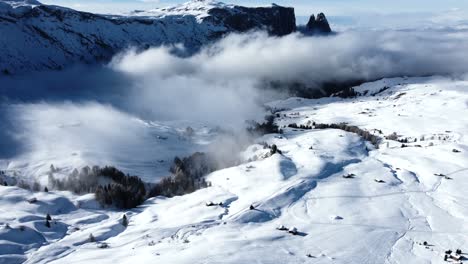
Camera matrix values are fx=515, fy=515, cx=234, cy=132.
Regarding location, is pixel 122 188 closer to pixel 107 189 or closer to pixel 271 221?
pixel 107 189

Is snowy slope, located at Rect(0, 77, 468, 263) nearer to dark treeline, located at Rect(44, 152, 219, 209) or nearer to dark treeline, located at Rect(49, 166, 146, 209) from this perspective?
dark treeline, located at Rect(49, 166, 146, 209)

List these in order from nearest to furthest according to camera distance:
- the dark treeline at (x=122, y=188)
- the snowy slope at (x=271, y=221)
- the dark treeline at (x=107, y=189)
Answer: the snowy slope at (x=271, y=221) → the dark treeline at (x=107, y=189) → the dark treeline at (x=122, y=188)

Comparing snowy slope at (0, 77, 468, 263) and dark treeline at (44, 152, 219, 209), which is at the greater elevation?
snowy slope at (0, 77, 468, 263)

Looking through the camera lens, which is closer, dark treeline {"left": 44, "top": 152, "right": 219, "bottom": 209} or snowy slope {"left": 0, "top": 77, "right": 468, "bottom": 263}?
snowy slope {"left": 0, "top": 77, "right": 468, "bottom": 263}

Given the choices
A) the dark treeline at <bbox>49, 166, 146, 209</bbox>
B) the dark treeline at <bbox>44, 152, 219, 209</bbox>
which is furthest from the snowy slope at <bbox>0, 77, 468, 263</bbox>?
the dark treeline at <bbox>44, 152, 219, 209</bbox>

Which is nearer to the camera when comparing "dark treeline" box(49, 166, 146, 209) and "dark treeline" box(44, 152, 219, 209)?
"dark treeline" box(49, 166, 146, 209)

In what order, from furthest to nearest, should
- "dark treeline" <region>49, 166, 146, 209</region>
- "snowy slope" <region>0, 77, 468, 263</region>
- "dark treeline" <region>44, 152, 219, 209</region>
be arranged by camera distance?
"dark treeline" <region>44, 152, 219, 209</region>
"dark treeline" <region>49, 166, 146, 209</region>
"snowy slope" <region>0, 77, 468, 263</region>

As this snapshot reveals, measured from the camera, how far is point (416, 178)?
586 ft

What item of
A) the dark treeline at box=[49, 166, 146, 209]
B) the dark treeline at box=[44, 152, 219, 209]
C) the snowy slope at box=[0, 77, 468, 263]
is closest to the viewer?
the snowy slope at box=[0, 77, 468, 263]

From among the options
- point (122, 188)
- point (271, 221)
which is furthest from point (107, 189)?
point (271, 221)

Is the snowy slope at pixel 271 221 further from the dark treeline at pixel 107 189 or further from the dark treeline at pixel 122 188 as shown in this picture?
the dark treeline at pixel 122 188

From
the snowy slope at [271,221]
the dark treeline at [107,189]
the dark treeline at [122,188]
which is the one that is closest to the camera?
the snowy slope at [271,221]

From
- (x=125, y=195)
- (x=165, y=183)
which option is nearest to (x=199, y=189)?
A: (x=165, y=183)

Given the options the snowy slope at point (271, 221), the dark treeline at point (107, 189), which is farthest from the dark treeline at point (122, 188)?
the snowy slope at point (271, 221)
